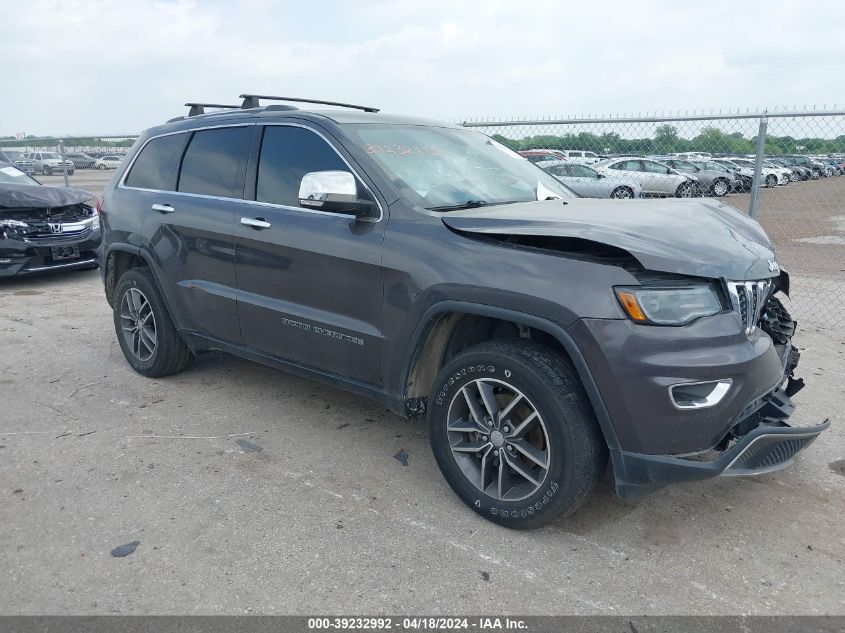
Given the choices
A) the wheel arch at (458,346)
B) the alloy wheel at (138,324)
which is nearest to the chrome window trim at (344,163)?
the wheel arch at (458,346)

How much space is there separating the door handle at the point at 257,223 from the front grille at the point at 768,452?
104 inches

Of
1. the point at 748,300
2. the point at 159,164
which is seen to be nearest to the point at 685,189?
the point at 159,164

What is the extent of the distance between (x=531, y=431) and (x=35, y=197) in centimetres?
773

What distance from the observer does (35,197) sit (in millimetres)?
8570

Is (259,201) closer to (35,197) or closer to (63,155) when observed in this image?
(35,197)

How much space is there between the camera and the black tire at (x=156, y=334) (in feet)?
16.2

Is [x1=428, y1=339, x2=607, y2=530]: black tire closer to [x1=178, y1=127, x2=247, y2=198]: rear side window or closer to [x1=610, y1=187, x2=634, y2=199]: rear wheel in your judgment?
[x1=178, y1=127, x2=247, y2=198]: rear side window

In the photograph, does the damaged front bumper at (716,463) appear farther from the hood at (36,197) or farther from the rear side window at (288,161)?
the hood at (36,197)

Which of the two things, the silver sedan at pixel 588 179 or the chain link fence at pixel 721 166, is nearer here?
the chain link fence at pixel 721 166

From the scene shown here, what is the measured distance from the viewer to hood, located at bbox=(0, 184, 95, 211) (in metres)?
8.34

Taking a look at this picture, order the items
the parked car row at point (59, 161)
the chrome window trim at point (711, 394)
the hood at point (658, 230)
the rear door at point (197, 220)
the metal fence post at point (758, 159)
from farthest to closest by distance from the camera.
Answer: the parked car row at point (59, 161) < the metal fence post at point (758, 159) < the rear door at point (197, 220) < the hood at point (658, 230) < the chrome window trim at point (711, 394)

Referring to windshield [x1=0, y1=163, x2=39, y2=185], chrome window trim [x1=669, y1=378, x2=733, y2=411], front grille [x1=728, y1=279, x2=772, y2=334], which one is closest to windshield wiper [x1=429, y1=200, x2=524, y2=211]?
front grille [x1=728, y1=279, x2=772, y2=334]

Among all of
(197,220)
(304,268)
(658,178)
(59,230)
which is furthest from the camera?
(658,178)

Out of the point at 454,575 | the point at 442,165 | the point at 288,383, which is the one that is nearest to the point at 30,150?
the point at 288,383
